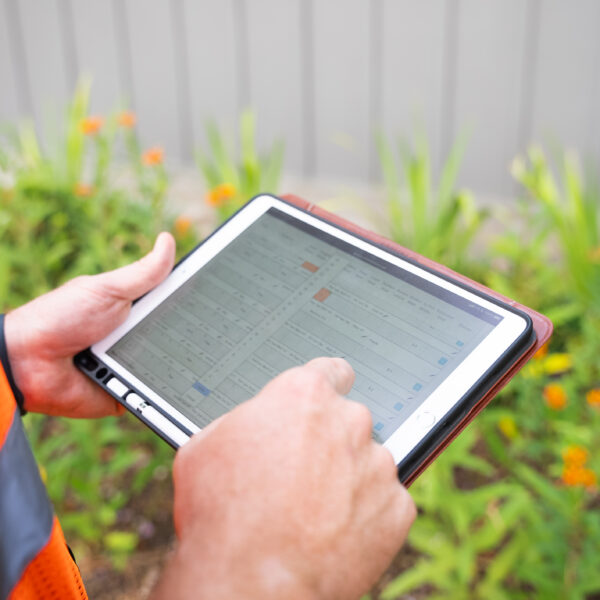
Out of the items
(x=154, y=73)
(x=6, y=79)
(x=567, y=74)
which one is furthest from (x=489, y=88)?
(x=6, y=79)

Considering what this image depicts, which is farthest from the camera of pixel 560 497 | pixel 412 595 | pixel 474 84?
pixel 474 84

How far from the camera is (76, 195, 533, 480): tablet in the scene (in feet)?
2.40

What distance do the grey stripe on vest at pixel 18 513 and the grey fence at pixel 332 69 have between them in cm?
224

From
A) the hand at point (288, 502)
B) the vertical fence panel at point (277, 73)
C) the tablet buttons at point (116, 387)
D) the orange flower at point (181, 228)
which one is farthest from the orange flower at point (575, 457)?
the vertical fence panel at point (277, 73)

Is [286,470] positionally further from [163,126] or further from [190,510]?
[163,126]

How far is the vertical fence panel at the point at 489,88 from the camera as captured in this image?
241 centimetres

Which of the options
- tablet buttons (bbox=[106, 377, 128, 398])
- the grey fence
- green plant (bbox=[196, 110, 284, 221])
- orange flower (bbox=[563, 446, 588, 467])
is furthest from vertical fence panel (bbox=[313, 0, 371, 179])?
tablet buttons (bbox=[106, 377, 128, 398])

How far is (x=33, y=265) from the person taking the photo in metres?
1.82

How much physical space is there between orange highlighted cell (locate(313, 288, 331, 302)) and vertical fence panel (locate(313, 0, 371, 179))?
2.00 metres

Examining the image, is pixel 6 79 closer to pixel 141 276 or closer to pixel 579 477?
pixel 141 276

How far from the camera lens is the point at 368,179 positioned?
2.84 metres

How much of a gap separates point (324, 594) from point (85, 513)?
102 cm

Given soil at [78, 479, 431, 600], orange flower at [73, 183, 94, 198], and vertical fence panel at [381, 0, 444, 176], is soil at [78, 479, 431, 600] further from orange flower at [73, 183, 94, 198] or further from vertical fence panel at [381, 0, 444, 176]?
vertical fence panel at [381, 0, 444, 176]

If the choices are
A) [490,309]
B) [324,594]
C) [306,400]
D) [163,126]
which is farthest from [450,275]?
[163,126]
